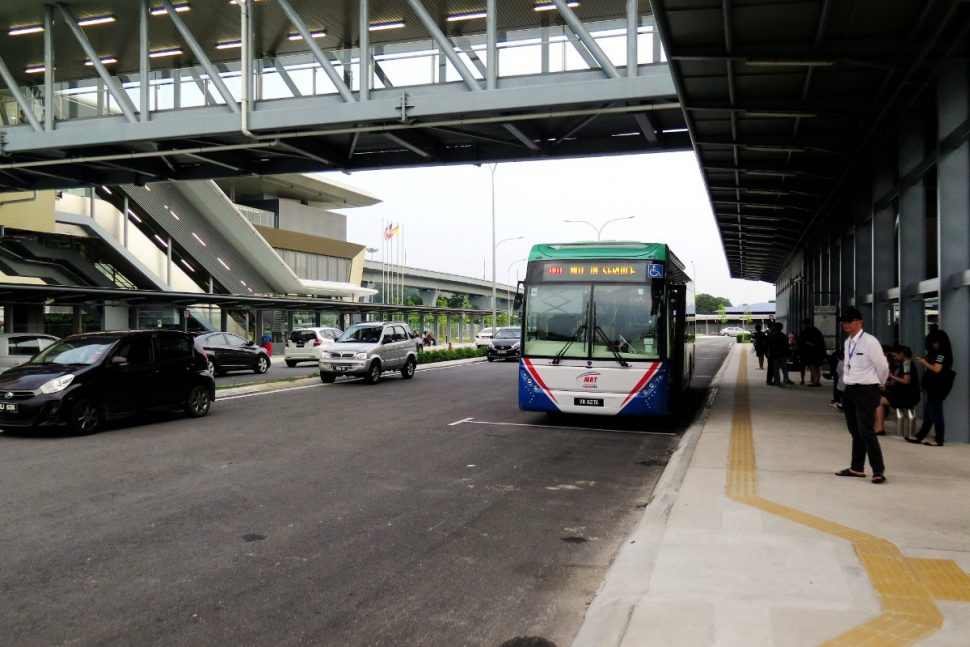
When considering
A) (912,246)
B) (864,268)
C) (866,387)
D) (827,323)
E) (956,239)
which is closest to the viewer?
(866,387)

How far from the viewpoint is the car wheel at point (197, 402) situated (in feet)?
46.4

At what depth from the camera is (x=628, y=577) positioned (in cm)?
505

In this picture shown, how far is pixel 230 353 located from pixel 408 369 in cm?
640

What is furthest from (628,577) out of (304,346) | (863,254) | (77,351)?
(304,346)

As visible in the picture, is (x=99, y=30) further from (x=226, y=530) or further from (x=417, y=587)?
(x=417, y=587)

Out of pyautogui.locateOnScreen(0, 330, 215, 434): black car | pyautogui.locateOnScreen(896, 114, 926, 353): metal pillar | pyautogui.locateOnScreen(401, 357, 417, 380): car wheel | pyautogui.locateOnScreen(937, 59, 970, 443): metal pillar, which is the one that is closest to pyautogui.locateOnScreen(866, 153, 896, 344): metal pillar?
pyautogui.locateOnScreen(896, 114, 926, 353): metal pillar

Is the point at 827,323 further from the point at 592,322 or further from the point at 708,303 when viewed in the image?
the point at 708,303

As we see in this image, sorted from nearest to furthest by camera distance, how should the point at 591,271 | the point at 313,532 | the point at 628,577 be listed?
the point at 628,577
the point at 313,532
the point at 591,271

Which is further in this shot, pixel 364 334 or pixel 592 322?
pixel 364 334

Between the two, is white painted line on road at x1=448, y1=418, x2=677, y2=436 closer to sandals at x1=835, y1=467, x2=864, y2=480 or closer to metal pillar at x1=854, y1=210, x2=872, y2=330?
sandals at x1=835, y1=467, x2=864, y2=480

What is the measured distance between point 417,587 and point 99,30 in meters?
19.8

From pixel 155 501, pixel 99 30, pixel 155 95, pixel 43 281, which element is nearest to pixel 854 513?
pixel 155 501

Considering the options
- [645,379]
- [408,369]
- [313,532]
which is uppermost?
[645,379]

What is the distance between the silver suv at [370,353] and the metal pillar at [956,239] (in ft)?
49.5
